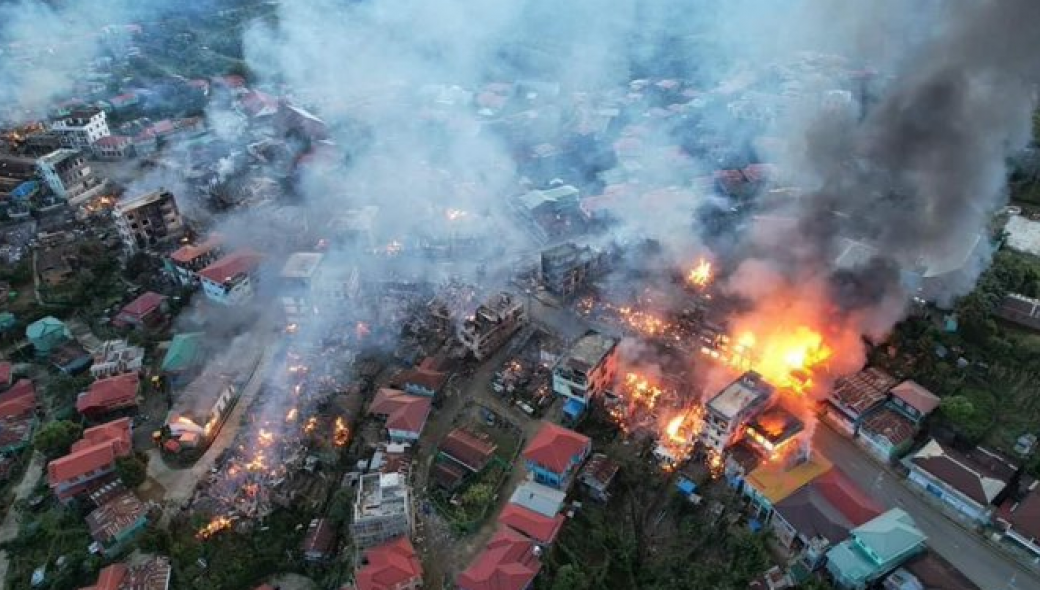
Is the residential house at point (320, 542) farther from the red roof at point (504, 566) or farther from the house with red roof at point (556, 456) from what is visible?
the house with red roof at point (556, 456)

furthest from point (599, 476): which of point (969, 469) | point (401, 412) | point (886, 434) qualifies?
point (969, 469)

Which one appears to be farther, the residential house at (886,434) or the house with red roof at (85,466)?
the residential house at (886,434)

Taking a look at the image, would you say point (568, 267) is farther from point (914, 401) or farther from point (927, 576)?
point (927, 576)

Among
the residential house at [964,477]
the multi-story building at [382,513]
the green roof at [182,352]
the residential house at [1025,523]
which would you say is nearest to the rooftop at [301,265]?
the green roof at [182,352]

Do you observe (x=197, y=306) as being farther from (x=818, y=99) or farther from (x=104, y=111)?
(x=818, y=99)

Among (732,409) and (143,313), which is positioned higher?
(732,409)

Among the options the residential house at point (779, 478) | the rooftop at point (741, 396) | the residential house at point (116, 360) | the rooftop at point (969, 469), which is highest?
the rooftop at point (741, 396)
